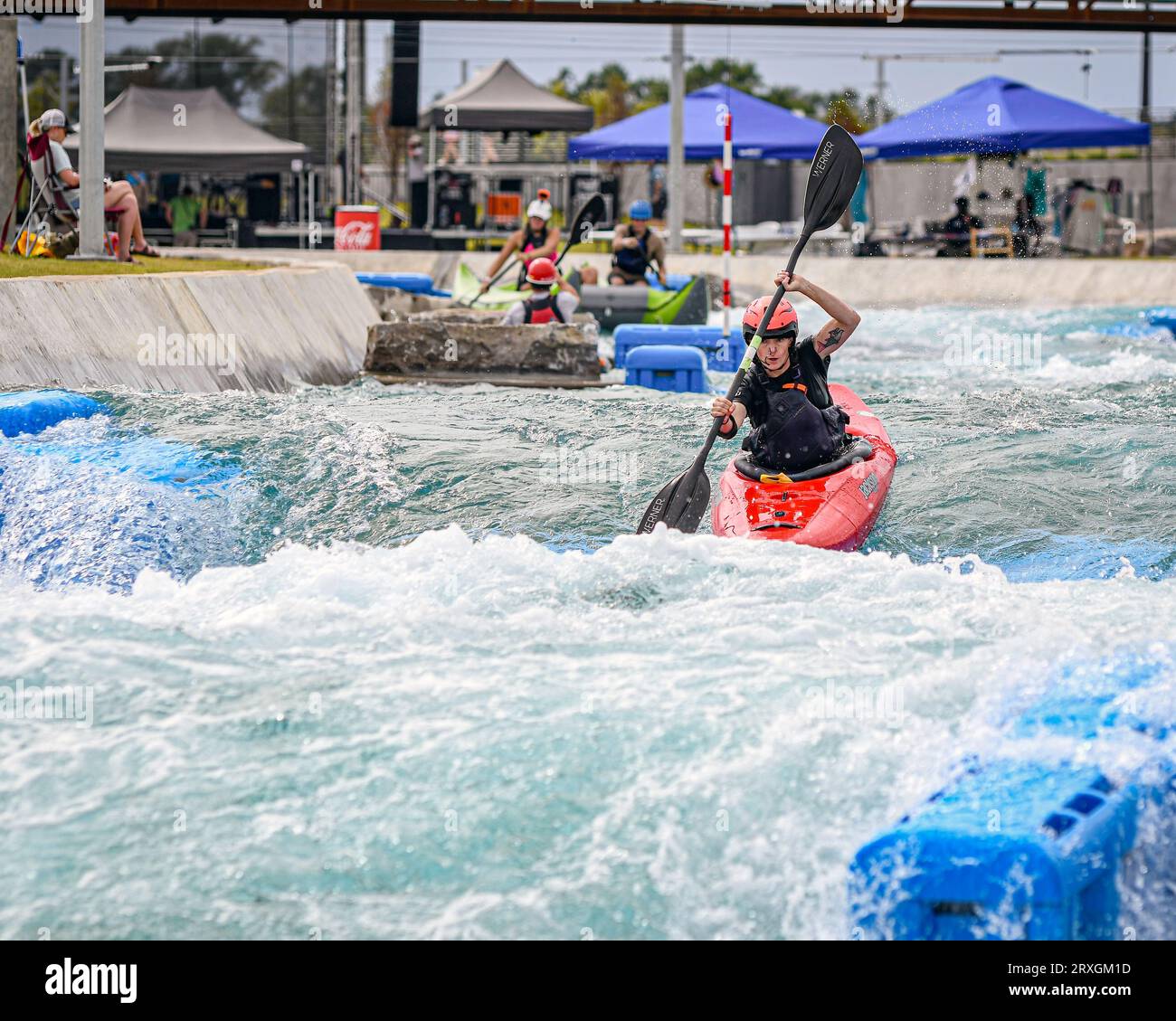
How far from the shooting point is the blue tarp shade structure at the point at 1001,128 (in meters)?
21.2

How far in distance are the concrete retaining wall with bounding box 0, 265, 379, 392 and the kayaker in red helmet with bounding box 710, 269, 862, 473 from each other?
3632 millimetres

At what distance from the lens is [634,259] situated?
16.2 m

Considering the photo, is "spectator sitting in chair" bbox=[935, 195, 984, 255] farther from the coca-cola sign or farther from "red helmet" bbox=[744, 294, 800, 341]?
"red helmet" bbox=[744, 294, 800, 341]

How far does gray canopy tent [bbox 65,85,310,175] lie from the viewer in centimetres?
2277

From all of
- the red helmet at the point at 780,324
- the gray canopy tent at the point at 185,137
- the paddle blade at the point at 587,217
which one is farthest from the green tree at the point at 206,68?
the red helmet at the point at 780,324

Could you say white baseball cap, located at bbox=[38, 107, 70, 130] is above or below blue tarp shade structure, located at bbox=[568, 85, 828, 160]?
below

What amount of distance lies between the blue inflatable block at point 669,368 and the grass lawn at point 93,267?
3085mm

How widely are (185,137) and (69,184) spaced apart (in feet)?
38.6

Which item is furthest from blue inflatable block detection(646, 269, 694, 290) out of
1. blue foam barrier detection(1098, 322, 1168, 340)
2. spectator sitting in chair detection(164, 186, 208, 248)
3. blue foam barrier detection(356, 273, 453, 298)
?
spectator sitting in chair detection(164, 186, 208, 248)

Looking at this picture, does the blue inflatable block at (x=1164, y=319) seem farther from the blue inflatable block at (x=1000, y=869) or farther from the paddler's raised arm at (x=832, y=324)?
the blue inflatable block at (x=1000, y=869)

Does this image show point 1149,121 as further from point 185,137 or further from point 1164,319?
point 185,137

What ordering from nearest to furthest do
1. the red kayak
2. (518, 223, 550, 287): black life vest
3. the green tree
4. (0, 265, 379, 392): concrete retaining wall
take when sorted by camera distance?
the red kayak, (0, 265, 379, 392): concrete retaining wall, (518, 223, 550, 287): black life vest, the green tree
